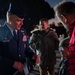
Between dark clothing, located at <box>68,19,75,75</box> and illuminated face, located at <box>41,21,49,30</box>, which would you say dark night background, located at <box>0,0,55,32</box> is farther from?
dark clothing, located at <box>68,19,75,75</box>

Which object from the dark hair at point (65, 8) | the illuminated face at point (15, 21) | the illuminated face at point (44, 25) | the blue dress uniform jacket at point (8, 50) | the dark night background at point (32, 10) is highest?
the dark night background at point (32, 10)

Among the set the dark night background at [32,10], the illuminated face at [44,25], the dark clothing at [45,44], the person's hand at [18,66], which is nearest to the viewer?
the person's hand at [18,66]

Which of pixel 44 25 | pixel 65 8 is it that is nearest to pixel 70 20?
pixel 65 8

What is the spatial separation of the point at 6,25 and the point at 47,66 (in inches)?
160

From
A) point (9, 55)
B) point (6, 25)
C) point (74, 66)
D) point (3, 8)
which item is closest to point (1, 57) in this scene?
point (9, 55)

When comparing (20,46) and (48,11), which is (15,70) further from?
(48,11)

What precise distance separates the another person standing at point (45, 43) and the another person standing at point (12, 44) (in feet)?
11.7

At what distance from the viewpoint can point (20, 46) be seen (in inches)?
168

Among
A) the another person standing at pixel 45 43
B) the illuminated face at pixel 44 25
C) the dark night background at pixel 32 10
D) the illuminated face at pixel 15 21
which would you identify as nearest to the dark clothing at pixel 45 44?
the another person standing at pixel 45 43

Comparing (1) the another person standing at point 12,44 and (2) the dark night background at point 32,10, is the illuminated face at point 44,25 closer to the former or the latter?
(1) the another person standing at point 12,44

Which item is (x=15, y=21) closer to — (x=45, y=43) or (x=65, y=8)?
(x=65, y=8)

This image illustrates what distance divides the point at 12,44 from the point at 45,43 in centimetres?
375

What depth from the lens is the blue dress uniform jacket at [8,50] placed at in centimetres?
414

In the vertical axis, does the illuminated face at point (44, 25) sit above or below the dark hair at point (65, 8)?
above
